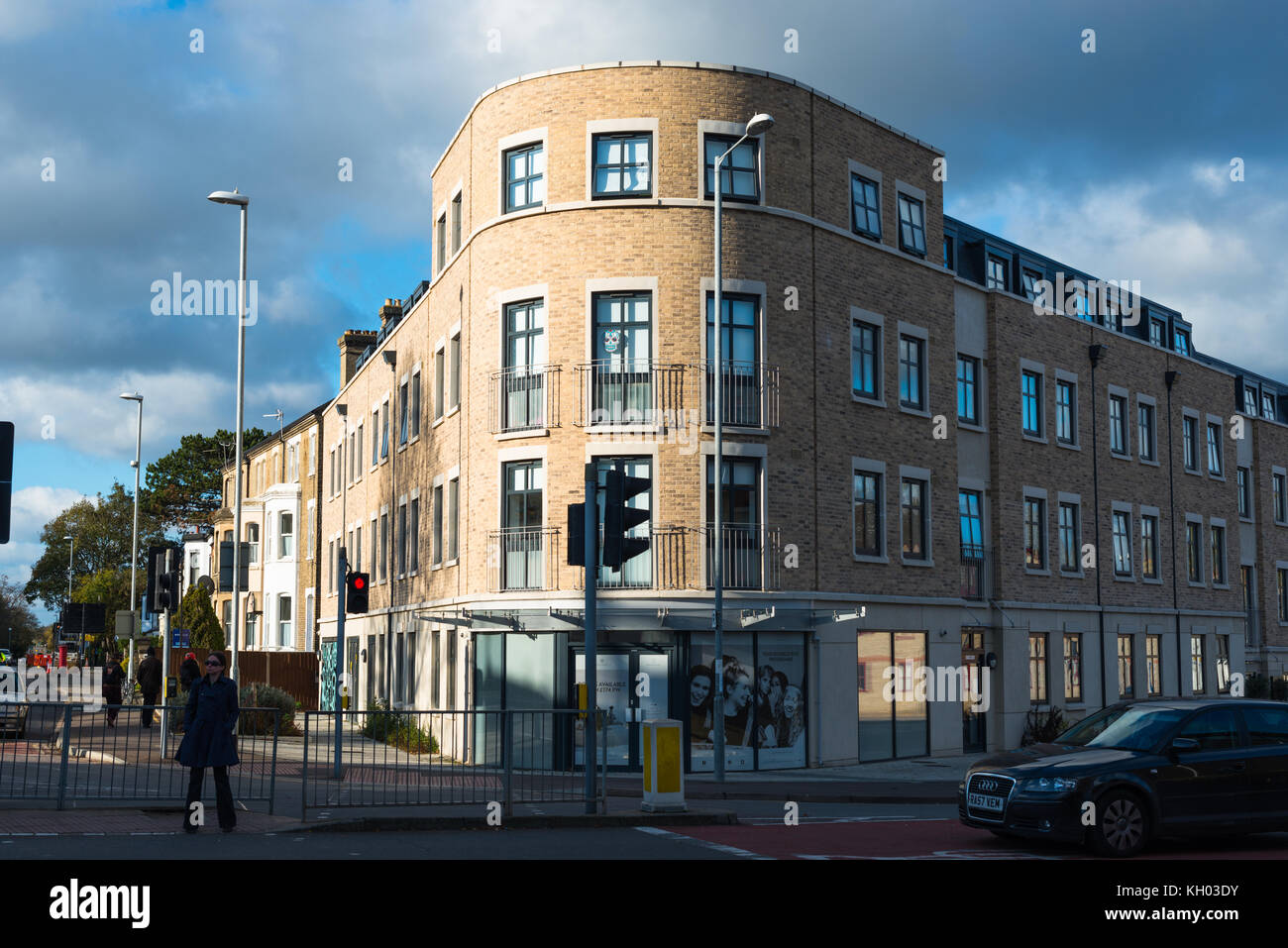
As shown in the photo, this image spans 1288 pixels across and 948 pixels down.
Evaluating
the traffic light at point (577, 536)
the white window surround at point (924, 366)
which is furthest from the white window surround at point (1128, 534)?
the traffic light at point (577, 536)

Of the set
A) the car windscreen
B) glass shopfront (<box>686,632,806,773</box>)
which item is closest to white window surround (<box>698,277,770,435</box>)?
glass shopfront (<box>686,632,806,773</box>)

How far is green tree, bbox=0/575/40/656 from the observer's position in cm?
10762

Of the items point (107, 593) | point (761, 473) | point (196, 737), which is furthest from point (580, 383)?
point (107, 593)

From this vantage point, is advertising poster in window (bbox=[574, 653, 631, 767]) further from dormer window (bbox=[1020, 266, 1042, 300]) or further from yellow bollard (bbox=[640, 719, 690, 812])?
dormer window (bbox=[1020, 266, 1042, 300])

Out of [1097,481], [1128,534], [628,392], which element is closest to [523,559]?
[628,392]

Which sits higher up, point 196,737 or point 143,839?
point 196,737

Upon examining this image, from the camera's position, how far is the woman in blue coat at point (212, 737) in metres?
13.1

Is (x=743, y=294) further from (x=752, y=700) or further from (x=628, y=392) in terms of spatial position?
(x=752, y=700)

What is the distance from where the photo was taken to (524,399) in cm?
2523

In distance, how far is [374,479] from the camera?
3847cm

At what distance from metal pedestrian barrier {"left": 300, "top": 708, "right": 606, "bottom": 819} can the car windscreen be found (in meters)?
4.97

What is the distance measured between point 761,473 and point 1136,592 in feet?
54.5

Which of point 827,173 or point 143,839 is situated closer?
point 143,839
